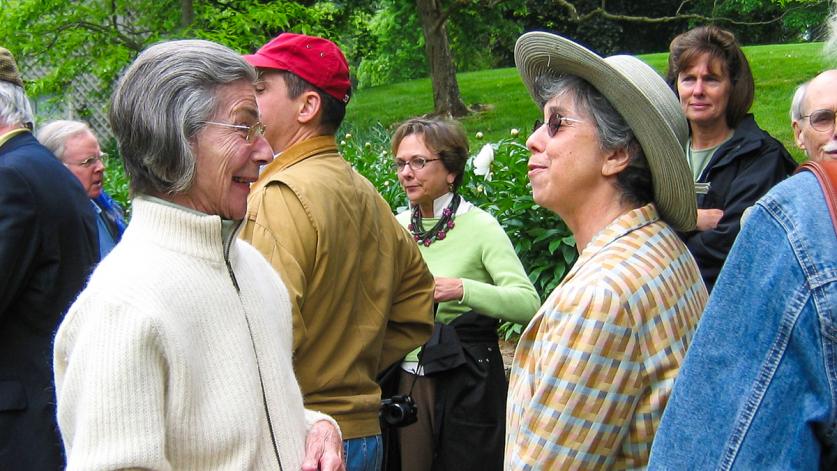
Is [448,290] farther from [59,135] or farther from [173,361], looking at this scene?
[59,135]

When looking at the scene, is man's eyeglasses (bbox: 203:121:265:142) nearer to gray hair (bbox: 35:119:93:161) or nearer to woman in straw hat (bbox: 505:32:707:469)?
woman in straw hat (bbox: 505:32:707:469)

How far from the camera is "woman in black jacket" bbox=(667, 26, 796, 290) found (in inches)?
161

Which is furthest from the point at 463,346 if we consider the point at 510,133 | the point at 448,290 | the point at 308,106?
the point at 510,133

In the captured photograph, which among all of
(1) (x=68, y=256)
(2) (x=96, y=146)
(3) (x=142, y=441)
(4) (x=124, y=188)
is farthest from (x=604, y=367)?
(4) (x=124, y=188)

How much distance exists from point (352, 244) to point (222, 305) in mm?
947

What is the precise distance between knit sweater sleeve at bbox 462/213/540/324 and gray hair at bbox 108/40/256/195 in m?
1.99

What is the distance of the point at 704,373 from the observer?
4.75 ft

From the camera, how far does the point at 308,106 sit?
316 centimetres

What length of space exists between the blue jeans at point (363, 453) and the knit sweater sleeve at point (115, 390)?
1115 mm

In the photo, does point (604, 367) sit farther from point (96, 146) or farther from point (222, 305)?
point (96, 146)

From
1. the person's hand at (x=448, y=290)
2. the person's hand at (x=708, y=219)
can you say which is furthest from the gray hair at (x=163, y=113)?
the person's hand at (x=708, y=219)

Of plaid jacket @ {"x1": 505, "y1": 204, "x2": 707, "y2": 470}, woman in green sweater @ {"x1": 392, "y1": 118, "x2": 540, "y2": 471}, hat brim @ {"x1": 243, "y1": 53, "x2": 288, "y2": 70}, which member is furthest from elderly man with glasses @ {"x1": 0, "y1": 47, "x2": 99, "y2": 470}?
plaid jacket @ {"x1": 505, "y1": 204, "x2": 707, "y2": 470}

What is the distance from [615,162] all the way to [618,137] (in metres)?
0.07

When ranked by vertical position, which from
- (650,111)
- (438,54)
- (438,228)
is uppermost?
(650,111)
